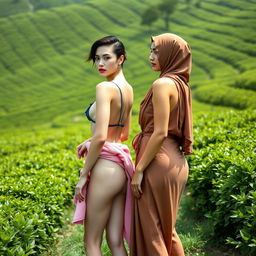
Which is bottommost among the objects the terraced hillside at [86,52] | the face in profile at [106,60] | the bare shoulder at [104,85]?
the terraced hillside at [86,52]

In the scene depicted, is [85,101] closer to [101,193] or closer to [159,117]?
[101,193]

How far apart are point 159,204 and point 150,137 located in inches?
23.1

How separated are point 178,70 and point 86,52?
5413 cm

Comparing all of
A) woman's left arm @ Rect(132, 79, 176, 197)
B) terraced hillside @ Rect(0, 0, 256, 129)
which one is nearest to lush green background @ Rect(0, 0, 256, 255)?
terraced hillside @ Rect(0, 0, 256, 129)

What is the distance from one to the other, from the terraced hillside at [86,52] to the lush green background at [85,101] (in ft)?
0.53

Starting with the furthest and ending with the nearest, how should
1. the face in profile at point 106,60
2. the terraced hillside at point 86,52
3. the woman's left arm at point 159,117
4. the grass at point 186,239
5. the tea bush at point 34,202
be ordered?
the terraced hillside at point 86,52 < the grass at point 186,239 < the tea bush at point 34,202 < the face in profile at point 106,60 < the woman's left arm at point 159,117

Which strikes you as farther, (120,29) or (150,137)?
(120,29)

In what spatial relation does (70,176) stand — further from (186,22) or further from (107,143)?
(186,22)

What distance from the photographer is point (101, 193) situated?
119 inches

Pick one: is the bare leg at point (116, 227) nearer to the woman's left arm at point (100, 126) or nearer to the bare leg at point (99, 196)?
the bare leg at point (99, 196)

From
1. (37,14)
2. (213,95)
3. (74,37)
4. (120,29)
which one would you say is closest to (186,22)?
(120,29)

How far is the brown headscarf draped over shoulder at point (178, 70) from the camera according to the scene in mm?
2986

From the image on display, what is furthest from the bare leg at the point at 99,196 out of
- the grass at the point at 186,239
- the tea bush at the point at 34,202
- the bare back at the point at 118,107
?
the grass at the point at 186,239

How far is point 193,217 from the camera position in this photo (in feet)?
18.2
